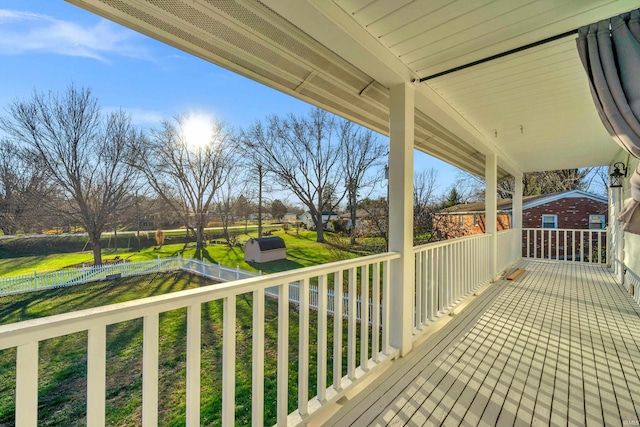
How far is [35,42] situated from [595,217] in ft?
48.0

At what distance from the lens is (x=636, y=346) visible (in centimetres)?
239

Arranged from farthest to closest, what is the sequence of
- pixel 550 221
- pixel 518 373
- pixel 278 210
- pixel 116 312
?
pixel 550 221, pixel 278 210, pixel 518 373, pixel 116 312

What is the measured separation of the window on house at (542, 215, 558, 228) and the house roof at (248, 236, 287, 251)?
36.4 ft

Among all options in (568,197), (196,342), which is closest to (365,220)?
(196,342)

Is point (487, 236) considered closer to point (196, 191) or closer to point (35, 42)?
point (196, 191)

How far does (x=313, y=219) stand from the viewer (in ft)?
20.6

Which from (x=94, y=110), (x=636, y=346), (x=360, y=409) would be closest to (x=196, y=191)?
(x=94, y=110)

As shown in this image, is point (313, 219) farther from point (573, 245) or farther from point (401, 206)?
point (573, 245)

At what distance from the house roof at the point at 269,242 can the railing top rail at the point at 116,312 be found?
2.87 meters

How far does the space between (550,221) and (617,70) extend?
1199 centimetres

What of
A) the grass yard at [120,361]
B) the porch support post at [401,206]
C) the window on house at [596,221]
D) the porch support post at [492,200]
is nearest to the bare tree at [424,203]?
the porch support post at [492,200]

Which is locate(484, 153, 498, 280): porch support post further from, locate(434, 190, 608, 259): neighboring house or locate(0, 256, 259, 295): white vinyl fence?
locate(434, 190, 608, 259): neighboring house

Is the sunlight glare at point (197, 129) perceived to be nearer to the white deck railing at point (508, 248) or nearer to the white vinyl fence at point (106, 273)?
the white vinyl fence at point (106, 273)

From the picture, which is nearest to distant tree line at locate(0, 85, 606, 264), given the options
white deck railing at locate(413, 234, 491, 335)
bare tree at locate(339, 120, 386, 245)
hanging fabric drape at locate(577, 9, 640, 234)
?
bare tree at locate(339, 120, 386, 245)
